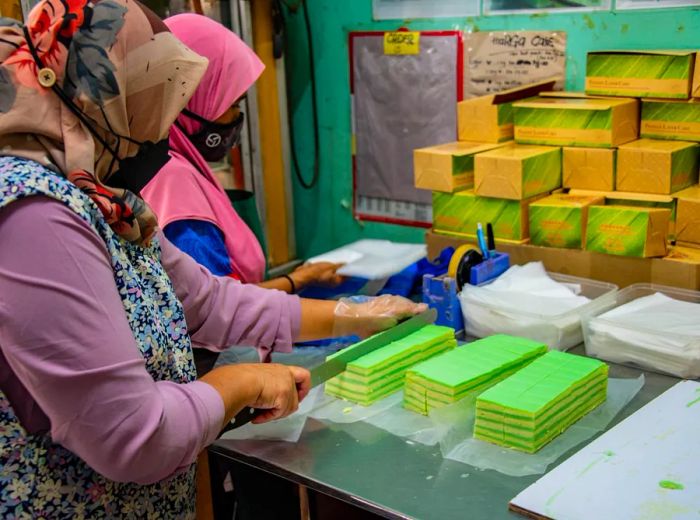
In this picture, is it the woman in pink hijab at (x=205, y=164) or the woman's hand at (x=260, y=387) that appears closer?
the woman's hand at (x=260, y=387)

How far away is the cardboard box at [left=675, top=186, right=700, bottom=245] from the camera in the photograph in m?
1.96

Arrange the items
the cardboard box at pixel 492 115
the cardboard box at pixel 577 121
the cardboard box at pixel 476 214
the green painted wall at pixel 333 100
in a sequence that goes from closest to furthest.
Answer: the cardboard box at pixel 577 121
the cardboard box at pixel 476 214
the cardboard box at pixel 492 115
the green painted wall at pixel 333 100

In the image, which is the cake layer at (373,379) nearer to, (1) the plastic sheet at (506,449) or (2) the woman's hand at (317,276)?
(1) the plastic sheet at (506,449)

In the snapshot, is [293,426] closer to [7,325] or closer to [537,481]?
[537,481]

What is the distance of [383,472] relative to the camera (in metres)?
1.38

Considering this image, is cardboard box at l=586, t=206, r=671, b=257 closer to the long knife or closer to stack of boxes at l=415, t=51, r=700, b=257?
stack of boxes at l=415, t=51, r=700, b=257

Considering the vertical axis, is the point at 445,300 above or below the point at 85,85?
below

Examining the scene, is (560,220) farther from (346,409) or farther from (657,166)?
(346,409)

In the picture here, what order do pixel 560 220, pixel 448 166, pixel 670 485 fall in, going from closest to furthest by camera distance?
pixel 670 485, pixel 560 220, pixel 448 166

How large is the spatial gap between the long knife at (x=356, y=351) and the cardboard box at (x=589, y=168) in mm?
645

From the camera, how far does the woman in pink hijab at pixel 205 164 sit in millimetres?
1829

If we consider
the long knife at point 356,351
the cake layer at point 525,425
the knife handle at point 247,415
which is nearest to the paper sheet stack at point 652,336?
the cake layer at point 525,425

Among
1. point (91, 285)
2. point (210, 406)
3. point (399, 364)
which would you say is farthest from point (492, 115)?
point (91, 285)

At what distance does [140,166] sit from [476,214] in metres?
1.26
